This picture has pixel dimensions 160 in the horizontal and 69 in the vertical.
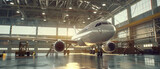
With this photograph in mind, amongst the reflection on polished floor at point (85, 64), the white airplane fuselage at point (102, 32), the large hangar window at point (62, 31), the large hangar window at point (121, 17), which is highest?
the large hangar window at point (121, 17)

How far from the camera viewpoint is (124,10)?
25.6 metres

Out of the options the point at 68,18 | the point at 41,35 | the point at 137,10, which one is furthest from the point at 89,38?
the point at 41,35

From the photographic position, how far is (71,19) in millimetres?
37688

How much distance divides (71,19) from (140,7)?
2190 cm

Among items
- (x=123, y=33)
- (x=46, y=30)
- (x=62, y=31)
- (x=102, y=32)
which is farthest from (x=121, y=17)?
(x=46, y=30)

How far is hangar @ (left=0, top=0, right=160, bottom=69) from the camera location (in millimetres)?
5980

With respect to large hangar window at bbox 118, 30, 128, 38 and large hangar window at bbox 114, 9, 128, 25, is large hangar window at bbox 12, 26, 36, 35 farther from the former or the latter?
large hangar window at bbox 118, 30, 128, 38

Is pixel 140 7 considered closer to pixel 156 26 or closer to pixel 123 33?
pixel 156 26

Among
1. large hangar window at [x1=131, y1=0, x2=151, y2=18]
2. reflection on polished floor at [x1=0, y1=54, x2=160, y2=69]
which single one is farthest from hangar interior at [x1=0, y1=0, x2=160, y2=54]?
reflection on polished floor at [x1=0, y1=54, x2=160, y2=69]

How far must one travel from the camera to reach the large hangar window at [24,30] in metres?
36.0

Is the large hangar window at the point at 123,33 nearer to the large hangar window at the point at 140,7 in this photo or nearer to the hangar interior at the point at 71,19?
the hangar interior at the point at 71,19

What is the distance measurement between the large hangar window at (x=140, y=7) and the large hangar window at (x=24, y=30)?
99.2 ft

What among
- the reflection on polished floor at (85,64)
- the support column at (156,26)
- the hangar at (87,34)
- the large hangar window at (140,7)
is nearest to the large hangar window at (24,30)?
the hangar at (87,34)

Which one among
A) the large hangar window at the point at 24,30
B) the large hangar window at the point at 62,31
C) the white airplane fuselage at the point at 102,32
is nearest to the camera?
the white airplane fuselage at the point at 102,32
